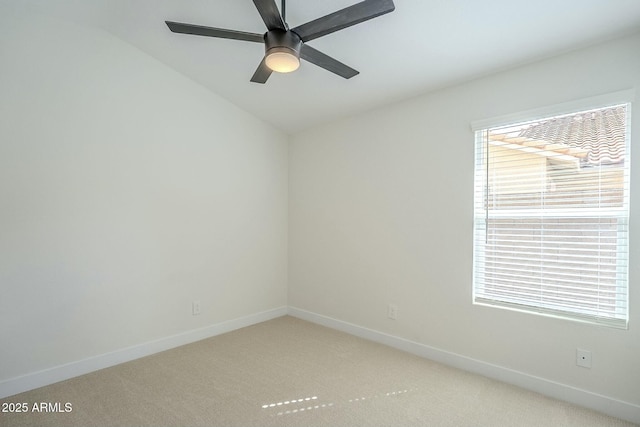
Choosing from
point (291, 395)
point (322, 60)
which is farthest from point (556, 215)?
point (291, 395)

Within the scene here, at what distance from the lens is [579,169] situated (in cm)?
217

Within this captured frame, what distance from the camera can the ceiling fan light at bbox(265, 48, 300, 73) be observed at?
5.63ft

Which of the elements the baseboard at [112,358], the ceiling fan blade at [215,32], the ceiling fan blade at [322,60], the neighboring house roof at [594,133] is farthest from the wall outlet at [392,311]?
the ceiling fan blade at [215,32]

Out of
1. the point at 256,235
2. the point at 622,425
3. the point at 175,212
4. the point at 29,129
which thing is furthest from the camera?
the point at 256,235

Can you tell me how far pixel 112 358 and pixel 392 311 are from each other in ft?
7.93

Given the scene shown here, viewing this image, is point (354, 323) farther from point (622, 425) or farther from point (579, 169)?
point (579, 169)

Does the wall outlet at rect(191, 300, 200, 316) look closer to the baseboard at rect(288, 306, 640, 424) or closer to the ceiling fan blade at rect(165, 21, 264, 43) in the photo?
the baseboard at rect(288, 306, 640, 424)

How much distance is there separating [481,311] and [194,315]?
2578mm

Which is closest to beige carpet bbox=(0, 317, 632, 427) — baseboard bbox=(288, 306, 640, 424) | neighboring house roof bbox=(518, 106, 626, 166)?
baseboard bbox=(288, 306, 640, 424)

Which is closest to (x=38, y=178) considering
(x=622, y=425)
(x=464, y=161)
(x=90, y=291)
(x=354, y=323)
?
(x=90, y=291)

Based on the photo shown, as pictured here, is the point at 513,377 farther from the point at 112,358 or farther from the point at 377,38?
the point at 112,358

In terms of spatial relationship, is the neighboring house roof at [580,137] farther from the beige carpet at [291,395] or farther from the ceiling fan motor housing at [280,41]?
the ceiling fan motor housing at [280,41]

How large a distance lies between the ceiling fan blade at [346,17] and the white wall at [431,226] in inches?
55.6

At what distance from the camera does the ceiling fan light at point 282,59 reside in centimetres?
172
